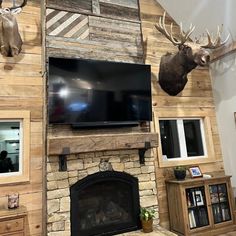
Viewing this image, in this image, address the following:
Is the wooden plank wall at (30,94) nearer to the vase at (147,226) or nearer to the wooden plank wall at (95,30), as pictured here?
the wooden plank wall at (95,30)

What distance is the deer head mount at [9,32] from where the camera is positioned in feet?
9.65

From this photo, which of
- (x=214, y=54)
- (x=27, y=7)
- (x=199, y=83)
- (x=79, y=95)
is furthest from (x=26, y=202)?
(x=214, y=54)

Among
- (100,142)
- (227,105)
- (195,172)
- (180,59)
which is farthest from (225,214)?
(180,59)

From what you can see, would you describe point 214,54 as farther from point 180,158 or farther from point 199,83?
point 180,158

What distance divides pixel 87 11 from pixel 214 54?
243 cm

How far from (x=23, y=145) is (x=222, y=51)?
11.9ft

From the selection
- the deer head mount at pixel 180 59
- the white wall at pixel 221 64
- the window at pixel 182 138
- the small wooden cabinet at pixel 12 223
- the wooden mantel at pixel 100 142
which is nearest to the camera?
the small wooden cabinet at pixel 12 223

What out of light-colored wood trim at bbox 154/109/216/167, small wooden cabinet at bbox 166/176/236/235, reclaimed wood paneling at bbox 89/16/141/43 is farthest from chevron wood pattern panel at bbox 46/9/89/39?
small wooden cabinet at bbox 166/176/236/235

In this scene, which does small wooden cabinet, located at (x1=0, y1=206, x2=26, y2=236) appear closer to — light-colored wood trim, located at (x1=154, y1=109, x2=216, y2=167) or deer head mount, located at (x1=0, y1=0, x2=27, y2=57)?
deer head mount, located at (x1=0, y1=0, x2=27, y2=57)

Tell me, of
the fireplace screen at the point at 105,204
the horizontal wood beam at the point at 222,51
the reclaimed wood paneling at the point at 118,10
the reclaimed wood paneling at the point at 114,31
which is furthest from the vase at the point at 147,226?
the reclaimed wood paneling at the point at 118,10

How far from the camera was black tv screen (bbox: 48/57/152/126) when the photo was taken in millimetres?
3061

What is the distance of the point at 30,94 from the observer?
126 inches

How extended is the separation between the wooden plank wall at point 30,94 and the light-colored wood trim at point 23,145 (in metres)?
0.05

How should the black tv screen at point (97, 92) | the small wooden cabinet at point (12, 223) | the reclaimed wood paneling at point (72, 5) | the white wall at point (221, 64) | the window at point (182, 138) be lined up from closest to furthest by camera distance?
the small wooden cabinet at point (12, 223), the black tv screen at point (97, 92), the reclaimed wood paneling at point (72, 5), the white wall at point (221, 64), the window at point (182, 138)
